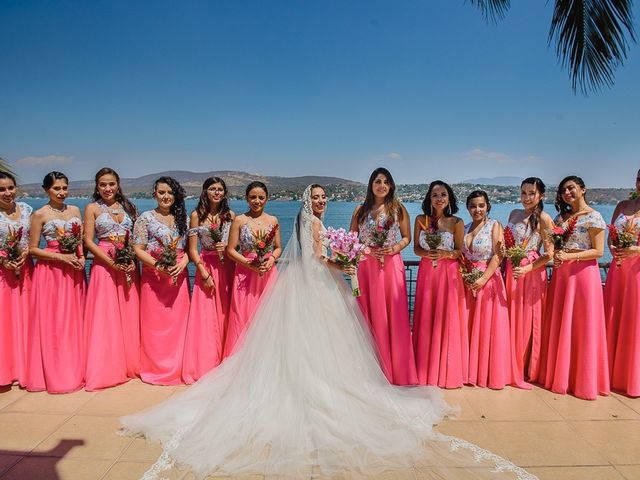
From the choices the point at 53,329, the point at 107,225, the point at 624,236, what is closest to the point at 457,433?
the point at 624,236

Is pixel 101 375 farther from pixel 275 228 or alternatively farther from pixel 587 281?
pixel 587 281

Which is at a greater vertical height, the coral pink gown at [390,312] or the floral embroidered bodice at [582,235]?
the floral embroidered bodice at [582,235]

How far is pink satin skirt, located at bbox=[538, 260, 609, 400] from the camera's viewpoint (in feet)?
15.4

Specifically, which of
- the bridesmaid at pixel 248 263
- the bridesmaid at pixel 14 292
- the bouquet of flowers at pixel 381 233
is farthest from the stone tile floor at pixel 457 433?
the bouquet of flowers at pixel 381 233

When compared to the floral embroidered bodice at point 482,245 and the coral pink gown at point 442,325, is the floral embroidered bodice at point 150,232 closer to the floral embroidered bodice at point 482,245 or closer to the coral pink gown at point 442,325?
the coral pink gown at point 442,325

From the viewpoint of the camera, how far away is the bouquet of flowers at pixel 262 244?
4.80m

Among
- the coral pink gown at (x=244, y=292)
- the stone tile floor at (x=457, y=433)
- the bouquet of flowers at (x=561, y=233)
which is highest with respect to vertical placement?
the bouquet of flowers at (x=561, y=233)

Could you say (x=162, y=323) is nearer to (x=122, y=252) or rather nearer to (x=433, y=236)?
(x=122, y=252)

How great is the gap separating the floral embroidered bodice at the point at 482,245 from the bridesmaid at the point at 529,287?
343mm

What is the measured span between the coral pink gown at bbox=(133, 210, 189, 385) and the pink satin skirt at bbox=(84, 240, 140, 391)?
0.48 ft

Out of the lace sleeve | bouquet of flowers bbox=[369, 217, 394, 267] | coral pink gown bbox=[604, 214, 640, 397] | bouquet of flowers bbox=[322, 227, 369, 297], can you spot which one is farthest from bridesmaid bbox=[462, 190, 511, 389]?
the lace sleeve

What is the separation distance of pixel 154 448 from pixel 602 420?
4343 mm

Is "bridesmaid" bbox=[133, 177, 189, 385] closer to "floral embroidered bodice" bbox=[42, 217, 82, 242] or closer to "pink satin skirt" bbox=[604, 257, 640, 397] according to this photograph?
"floral embroidered bodice" bbox=[42, 217, 82, 242]

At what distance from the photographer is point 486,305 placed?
490 cm
